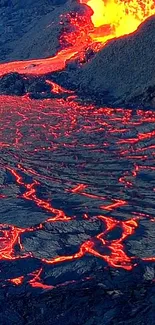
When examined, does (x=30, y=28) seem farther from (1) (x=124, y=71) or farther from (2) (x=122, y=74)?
(2) (x=122, y=74)

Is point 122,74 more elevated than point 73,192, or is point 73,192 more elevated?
point 122,74

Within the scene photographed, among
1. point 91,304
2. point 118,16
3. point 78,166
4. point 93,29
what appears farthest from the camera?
point 93,29

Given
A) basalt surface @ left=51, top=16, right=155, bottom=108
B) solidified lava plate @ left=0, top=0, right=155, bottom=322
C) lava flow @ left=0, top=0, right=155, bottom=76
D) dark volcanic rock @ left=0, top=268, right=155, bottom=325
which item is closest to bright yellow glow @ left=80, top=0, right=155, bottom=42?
lava flow @ left=0, top=0, right=155, bottom=76

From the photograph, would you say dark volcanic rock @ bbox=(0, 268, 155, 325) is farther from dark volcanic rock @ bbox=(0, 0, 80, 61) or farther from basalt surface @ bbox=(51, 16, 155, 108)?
dark volcanic rock @ bbox=(0, 0, 80, 61)

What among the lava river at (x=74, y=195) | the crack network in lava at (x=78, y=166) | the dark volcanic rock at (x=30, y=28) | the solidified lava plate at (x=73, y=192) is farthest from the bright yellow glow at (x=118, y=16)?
the lava river at (x=74, y=195)

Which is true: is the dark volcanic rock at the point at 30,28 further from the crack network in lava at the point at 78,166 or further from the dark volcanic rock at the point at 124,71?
the crack network in lava at the point at 78,166

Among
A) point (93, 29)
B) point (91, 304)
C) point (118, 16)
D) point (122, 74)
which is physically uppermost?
point (118, 16)

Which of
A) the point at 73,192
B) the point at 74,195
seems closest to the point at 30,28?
the point at 73,192
